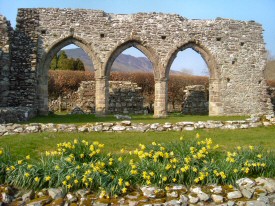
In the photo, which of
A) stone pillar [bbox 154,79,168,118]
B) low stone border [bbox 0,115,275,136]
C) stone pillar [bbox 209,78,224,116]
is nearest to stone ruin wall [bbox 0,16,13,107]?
low stone border [bbox 0,115,275,136]

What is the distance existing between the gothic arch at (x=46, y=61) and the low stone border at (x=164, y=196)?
12909 millimetres

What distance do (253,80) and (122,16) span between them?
8.12 meters

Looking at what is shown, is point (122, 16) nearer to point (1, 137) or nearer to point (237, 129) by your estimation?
point (237, 129)

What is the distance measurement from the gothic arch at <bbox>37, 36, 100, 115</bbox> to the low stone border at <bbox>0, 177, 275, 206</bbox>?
1291 cm

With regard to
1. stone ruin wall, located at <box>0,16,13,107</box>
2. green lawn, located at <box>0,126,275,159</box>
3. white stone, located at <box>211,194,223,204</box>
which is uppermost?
stone ruin wall, located at <box>0,16,13,107</box>

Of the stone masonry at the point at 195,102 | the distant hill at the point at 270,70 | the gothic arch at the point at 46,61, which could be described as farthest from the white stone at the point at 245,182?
the distant hill at the point at 270,70

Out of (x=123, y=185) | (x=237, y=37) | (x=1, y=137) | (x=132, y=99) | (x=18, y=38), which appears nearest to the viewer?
(x=123, y=185)

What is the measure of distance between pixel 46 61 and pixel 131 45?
4.43 meters

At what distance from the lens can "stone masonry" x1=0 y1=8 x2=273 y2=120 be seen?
17.8 m

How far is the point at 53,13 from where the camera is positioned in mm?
18172

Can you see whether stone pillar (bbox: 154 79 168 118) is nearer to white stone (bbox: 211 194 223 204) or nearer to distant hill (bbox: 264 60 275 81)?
white stone (bbox: 211 194 223 204)

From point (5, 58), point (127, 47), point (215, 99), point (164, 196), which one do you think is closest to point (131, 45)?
point (127, 47)

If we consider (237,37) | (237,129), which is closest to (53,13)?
(237,37)

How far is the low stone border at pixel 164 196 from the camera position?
5551 mm
